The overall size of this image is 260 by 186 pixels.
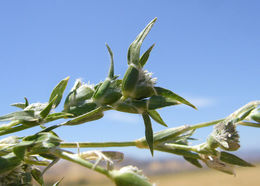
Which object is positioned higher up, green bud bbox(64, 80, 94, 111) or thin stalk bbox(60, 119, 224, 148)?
green bud bbox(64, 80, 94, 111)

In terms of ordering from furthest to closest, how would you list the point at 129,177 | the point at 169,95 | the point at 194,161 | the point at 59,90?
1. the point at 194,161
2. the point at 59,90
3. the point at 169,95
4. the point at 129,177

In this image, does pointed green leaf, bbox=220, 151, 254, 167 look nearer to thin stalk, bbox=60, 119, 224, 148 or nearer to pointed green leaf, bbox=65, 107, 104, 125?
thin stalk, bbox=60, 119, 224, 148

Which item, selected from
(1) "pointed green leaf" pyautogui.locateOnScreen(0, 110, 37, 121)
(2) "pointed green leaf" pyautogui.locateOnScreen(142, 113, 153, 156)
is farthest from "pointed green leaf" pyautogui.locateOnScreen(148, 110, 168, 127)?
(1) "pointed green leaf" pyautogui.locateOnScreen(0, 110, 37, 121)

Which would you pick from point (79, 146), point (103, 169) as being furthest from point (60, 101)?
point (103, 169)

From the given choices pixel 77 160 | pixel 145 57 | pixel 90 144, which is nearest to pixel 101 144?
pixel 90 144

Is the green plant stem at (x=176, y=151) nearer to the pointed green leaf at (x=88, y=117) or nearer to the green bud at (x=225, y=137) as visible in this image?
the green bud at (x=225, y=137)

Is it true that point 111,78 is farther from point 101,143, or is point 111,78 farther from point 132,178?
point 132,178

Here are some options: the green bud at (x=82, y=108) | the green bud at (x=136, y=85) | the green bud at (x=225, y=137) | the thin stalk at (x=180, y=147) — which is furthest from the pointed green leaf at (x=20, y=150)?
the green bud at (x=225, y=137)

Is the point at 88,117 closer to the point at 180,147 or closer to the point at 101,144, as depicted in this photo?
the point at 101,144
